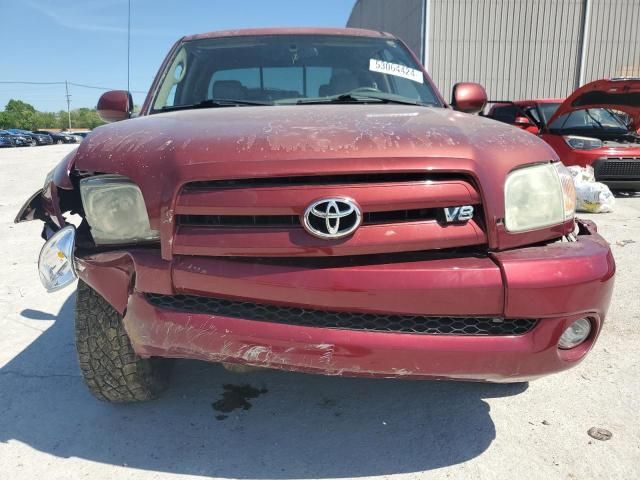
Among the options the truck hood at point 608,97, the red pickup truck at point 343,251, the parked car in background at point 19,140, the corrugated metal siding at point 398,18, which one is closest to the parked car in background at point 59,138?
the parked car in background at point 19,140

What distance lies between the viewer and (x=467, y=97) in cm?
308

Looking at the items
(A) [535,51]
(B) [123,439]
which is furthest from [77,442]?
(A) [535,51]

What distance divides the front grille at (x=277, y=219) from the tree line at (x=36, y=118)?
90534 millimetres

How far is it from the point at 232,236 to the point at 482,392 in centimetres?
150

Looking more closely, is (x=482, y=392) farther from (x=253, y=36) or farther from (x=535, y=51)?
(x=535, y=51)

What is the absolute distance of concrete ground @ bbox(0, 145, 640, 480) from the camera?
74.5 inches

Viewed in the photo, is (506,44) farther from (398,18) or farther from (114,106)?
(114,106)

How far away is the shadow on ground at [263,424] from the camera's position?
76.1 inches

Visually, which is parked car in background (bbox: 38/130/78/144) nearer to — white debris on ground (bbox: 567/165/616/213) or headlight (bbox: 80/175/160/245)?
white debris on ground (bbox: 567/165/616/213)

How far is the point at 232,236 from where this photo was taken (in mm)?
1619

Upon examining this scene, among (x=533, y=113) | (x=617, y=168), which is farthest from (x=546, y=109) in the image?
(x=617, y=168)

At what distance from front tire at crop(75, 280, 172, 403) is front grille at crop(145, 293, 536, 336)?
50cm

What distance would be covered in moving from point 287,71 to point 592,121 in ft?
23.0

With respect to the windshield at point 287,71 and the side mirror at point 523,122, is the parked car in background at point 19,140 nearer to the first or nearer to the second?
the side mirror at point 523,122
